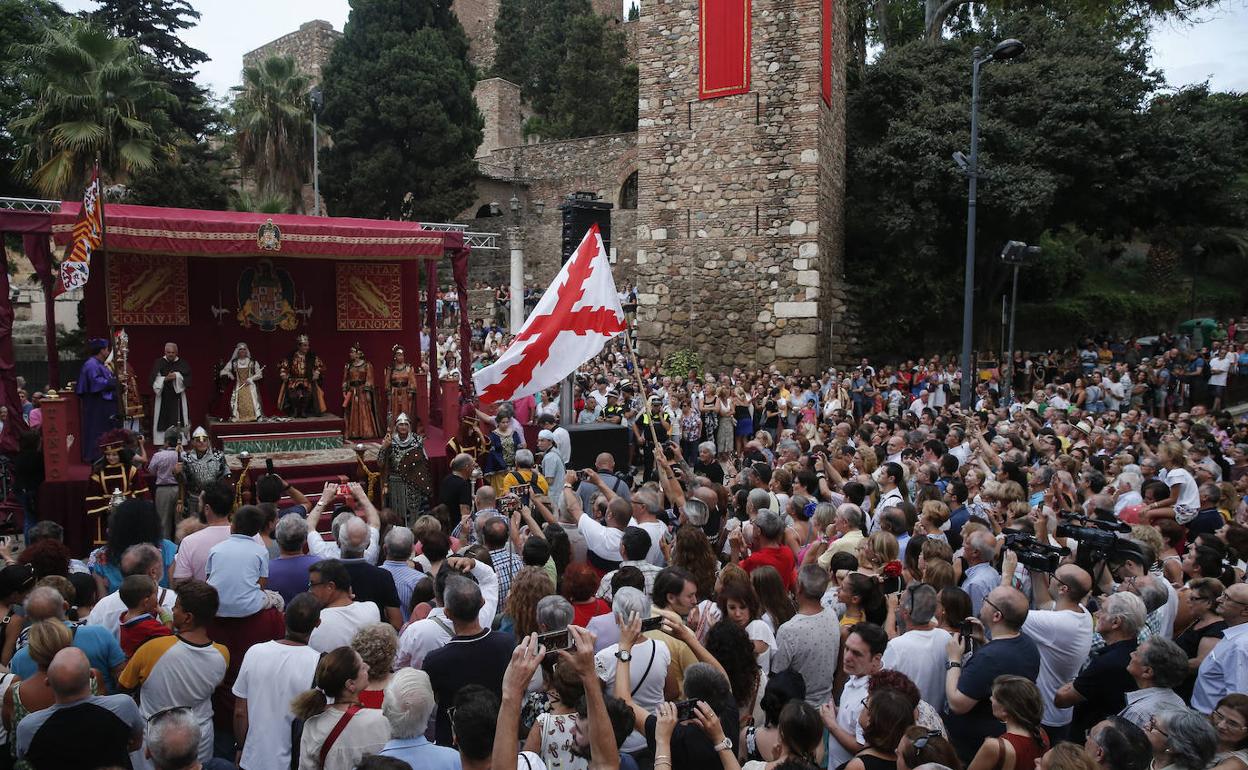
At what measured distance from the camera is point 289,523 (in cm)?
520

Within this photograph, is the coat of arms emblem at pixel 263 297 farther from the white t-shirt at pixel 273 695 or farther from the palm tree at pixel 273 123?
the palm tree at pixel 273 123

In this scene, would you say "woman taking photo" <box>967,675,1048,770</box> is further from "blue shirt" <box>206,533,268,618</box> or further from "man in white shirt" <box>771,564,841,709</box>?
"blue shirt" <box>206,533,268,618</box>

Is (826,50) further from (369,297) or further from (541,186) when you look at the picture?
(541,186)

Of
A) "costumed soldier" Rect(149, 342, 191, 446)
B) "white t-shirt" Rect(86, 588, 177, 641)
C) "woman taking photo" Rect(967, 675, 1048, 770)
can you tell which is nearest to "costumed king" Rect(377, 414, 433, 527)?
"costumed soldier" Rect(149, 342, 191, 446)

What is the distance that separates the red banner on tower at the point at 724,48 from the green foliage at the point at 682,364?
5.70 metres

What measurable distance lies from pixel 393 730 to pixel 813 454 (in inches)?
256

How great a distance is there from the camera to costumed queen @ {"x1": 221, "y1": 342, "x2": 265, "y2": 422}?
508 inches

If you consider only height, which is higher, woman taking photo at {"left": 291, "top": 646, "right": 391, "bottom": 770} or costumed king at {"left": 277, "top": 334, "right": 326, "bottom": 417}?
costumed king at {"left": 277, "top": 334, "right": 326, "bottom": 417}

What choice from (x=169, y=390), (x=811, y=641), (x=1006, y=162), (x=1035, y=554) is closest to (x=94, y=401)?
(x=169, y=390)

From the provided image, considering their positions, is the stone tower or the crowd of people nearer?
the crowd of people

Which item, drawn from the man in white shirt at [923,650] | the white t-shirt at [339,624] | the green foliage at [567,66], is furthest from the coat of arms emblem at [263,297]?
the green foliage at [567,66]

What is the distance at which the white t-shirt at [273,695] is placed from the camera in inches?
160

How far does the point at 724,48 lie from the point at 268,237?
11919mm

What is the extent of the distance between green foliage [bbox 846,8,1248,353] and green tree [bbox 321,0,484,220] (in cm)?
1364
